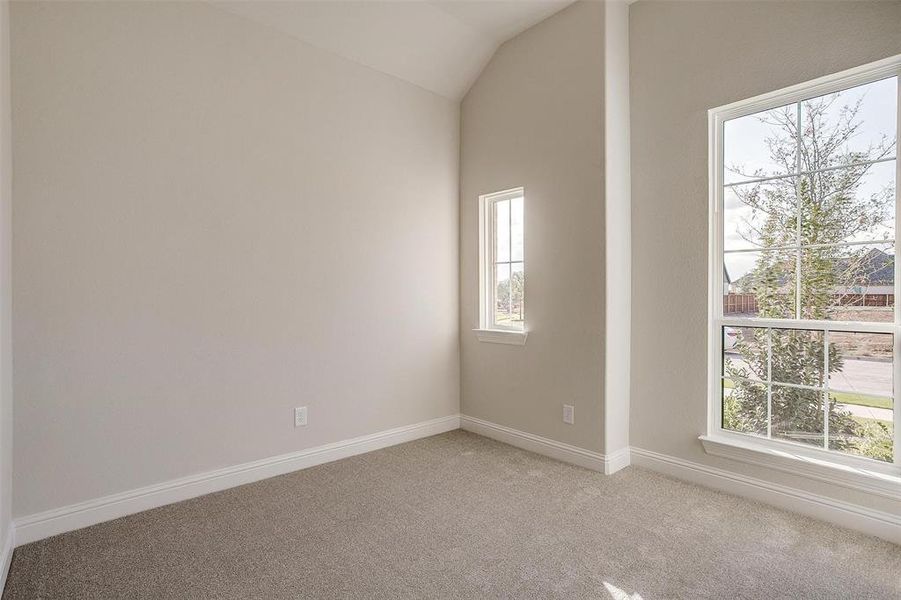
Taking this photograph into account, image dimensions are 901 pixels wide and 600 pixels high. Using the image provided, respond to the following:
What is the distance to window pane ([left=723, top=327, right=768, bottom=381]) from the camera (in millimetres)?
2652

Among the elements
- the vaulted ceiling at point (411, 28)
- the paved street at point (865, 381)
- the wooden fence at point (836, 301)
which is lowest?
the paved street at point (865, 381)

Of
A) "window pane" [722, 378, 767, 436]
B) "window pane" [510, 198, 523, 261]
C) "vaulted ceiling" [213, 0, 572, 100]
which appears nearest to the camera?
"window pane" [722, 378, 767, 436]

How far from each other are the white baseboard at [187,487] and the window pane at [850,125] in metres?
3.04

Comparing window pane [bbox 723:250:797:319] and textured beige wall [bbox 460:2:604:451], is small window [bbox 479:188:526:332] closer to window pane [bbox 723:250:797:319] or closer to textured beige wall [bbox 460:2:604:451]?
textured beige wall [bbox 460:2:604:451]

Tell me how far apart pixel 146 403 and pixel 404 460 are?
157cm

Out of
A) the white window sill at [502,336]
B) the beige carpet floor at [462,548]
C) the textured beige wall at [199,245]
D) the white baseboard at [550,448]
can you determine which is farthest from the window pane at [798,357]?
the textured beige wall at [199,245]

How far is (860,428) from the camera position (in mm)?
2334

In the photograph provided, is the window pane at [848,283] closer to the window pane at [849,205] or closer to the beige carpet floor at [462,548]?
the window pane at [849,205]

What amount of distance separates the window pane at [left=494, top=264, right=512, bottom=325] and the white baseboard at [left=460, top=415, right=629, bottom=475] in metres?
0.82

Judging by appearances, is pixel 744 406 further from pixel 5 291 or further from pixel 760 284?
pixel 5 291

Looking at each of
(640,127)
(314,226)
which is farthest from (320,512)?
(640,127)

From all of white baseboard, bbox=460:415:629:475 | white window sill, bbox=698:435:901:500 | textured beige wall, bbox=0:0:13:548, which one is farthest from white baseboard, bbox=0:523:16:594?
white window sill, bbox=698:435:901:500

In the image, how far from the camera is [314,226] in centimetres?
316

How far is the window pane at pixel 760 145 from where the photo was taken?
8.38ft
